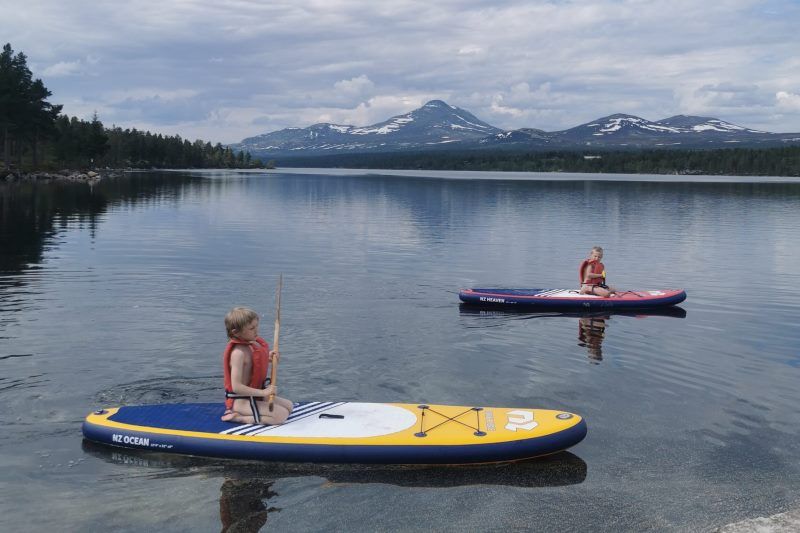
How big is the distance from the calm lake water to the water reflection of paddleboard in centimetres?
73

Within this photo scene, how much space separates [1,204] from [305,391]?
58250mm

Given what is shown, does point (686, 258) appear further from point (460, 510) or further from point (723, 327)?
point (460, 510)

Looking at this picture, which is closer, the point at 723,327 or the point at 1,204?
the point at 723,327

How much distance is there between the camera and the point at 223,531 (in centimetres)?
1049

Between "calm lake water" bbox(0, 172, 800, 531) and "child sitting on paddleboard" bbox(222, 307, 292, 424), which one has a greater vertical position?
"child sitting on paddleboard" bbox(222, 307, 292, 424)

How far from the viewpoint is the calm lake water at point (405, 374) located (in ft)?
36.8

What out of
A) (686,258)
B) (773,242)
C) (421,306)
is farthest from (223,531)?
(773,242)

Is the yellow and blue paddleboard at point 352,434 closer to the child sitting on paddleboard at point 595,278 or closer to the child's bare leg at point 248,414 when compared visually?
the child's bare leg at point 248,414

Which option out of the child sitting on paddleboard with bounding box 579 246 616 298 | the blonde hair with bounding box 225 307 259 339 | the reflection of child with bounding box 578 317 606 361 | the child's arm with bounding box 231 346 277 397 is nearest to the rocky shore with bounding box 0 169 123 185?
the child sitting on paddleboard with bounding box 579 246 616 298

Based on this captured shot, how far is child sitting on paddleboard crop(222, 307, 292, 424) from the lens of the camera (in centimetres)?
1210

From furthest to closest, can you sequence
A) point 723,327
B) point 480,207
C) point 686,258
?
point 480,207, point 686,258, point 723,327

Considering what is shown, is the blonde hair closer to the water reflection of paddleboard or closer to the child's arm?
the child's arm

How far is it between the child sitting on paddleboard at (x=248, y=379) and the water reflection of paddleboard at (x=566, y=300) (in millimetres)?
14081

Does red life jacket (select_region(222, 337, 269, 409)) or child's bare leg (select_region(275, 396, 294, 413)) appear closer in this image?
red life jacket (select_region(222, 337, 269, 409))
